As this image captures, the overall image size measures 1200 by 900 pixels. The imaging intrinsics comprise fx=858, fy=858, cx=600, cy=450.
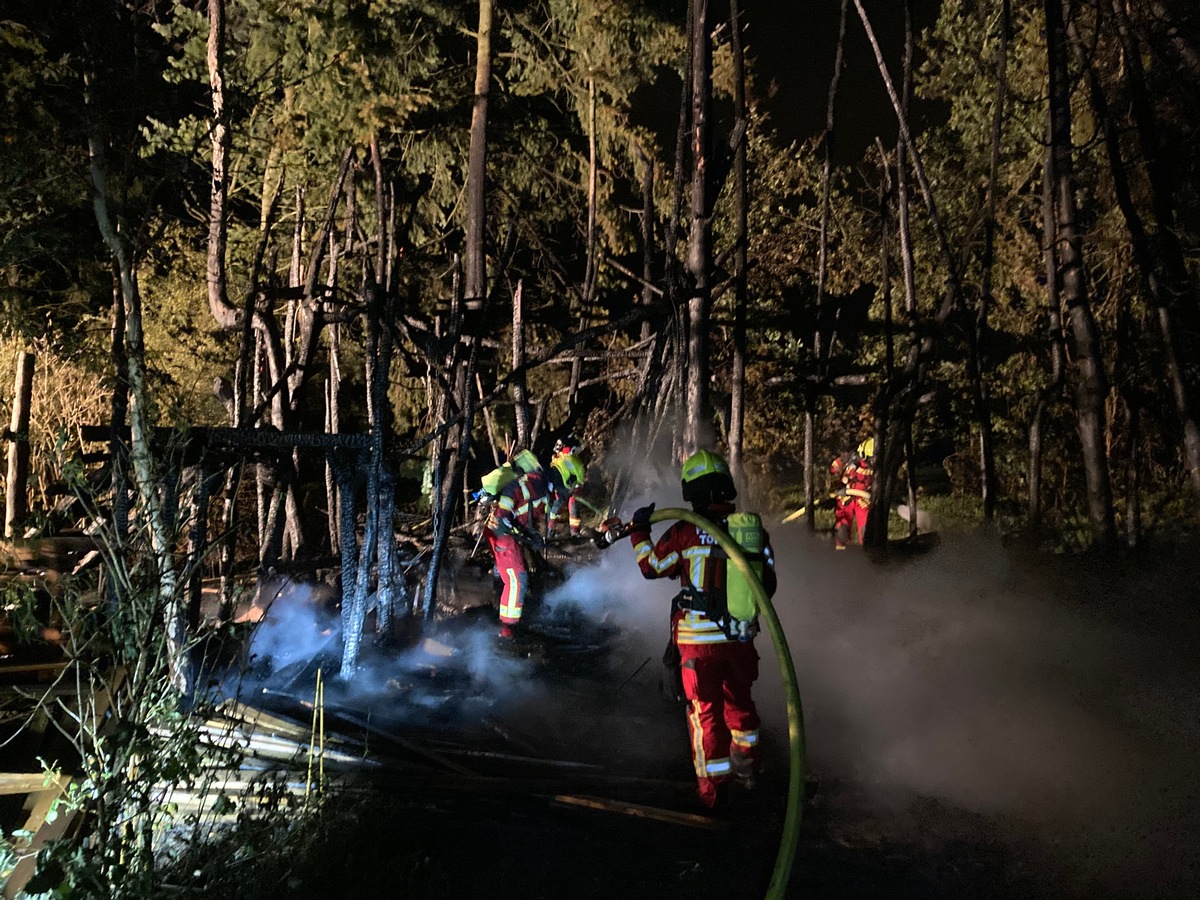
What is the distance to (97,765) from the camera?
3.32 meters

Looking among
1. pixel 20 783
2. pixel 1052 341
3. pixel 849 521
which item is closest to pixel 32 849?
pixel 20 783

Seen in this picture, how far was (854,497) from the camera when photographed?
12742 mm

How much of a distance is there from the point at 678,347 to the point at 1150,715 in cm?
555

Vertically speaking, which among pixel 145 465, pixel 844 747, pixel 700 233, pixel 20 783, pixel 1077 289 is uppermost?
pixel 700 233

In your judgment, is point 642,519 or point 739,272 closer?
point 642,519

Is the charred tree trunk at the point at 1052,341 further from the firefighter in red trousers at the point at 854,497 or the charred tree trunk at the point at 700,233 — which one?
the charred tree trunk at the point at 700,233

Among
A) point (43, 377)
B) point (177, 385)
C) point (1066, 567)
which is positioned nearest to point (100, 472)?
point (1066, 567)

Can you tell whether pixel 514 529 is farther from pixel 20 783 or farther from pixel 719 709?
pixel 20 783

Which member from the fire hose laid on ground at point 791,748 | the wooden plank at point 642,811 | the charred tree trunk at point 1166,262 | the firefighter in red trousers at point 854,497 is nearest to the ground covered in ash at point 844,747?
the wooden plank at point 642,811

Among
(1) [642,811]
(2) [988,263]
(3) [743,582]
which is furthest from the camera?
(2) [988,263]

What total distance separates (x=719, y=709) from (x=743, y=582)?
795mm

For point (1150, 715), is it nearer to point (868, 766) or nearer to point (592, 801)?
point (868, 766)

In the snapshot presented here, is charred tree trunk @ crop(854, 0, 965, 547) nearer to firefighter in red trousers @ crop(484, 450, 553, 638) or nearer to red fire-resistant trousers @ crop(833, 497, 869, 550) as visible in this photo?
red fire-resistant trousers @ crop(833, 497, 869, 550)

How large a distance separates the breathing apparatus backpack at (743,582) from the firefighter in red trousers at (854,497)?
7.43m
